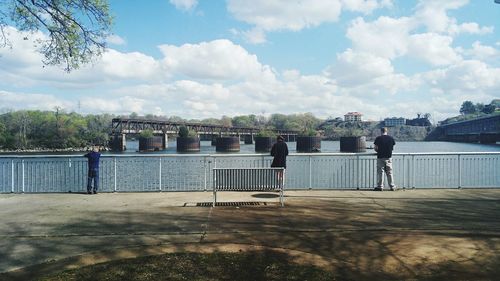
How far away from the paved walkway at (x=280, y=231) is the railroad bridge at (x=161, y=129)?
125m

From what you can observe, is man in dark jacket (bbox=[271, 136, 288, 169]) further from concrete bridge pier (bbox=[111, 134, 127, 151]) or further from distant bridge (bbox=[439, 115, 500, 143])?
distant bridge (bbox=[439, 115, 500, 143])

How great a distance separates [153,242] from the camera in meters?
6.76

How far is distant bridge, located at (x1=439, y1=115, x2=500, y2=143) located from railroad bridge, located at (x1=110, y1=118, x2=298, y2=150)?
72452mm

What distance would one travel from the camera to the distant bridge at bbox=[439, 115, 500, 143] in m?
134

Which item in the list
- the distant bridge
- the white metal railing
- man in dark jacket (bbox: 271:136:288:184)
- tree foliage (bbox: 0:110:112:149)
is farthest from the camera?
the distant bridge

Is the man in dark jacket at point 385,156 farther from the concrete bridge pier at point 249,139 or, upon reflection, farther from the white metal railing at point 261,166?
the concrete bridge pier at point 249,139

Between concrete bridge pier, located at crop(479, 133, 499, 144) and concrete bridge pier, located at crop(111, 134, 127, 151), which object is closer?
concrete bridge pier, located at crop(111, 134, 127, 151)

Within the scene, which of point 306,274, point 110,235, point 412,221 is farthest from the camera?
point 412,221

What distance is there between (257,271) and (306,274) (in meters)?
0.66

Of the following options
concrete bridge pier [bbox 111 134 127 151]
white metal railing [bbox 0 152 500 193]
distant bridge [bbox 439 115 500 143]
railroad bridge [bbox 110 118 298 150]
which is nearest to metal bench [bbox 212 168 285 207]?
white metal railing [bbox 0 152 500 193]

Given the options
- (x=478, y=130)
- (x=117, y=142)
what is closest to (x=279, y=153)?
(x=117, y=142)

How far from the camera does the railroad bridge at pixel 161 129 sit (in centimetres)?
13062

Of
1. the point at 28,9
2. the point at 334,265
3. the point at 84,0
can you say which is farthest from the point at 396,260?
the point at 28,9

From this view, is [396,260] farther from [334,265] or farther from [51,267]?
[51,267]
